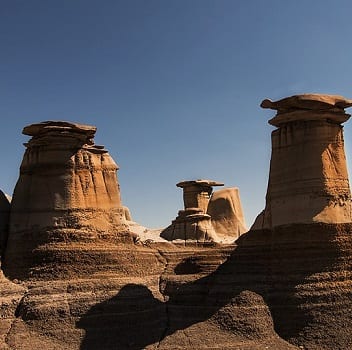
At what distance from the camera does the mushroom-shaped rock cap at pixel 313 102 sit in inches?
1126

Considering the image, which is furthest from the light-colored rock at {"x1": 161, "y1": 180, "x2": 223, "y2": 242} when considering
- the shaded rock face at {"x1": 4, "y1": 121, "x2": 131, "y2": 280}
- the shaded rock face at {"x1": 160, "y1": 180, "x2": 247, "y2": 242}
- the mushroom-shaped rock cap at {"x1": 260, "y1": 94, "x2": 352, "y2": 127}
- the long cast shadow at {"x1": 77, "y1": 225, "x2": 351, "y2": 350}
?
the mushroom-shaped rock cap at {"x1": 260, "y1": 94, "x2": 352, "y2": 127}

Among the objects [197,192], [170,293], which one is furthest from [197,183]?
[170,293]

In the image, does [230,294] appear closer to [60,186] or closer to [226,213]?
[60,186]

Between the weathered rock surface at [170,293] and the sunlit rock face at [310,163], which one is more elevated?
the sunlit rock face at [310,163]

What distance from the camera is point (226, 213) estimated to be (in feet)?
203

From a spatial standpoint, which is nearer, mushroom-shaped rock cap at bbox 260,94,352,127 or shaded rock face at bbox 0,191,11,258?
mushroom-shaped rock cap at bbox 260,94,352,127

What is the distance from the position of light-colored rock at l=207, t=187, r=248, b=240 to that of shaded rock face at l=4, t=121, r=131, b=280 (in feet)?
104

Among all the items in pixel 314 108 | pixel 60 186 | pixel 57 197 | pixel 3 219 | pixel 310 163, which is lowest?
pixel 3 219

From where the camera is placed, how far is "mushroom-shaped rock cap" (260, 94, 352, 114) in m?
28.6

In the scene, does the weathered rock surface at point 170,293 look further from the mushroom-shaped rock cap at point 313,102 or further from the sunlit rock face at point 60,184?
the mushroom-shaped rock cap at point 313,102

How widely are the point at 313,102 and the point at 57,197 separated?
526 inches

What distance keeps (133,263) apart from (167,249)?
421 centimetres

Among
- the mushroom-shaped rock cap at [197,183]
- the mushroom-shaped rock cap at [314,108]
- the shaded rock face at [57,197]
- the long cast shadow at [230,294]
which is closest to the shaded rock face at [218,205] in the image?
the mushroom-shaped rock cap at [197,183]

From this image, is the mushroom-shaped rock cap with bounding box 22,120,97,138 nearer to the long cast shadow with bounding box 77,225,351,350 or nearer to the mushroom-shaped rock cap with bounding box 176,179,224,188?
the long cast shadow with bounding box 77,225,351,350
